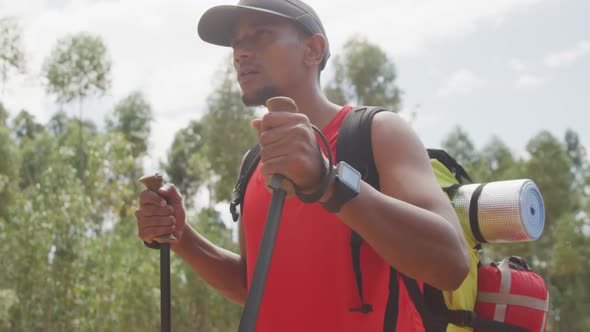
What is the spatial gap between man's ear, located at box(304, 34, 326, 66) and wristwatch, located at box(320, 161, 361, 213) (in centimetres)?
110

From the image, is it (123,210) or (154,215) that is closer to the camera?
(154,215)

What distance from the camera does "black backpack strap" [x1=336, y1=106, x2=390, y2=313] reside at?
223cm

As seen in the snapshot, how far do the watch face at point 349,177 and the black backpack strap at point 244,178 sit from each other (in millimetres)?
1070

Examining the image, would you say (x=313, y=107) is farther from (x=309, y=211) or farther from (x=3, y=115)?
(x=3, y=115)

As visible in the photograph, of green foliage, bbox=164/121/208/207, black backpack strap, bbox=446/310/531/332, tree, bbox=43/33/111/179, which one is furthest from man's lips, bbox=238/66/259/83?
green foliage, bbox=164/121/208/207

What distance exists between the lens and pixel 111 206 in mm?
18062

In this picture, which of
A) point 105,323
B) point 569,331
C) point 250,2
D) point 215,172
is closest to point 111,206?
point 105,323

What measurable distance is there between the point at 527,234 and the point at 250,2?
58.1 inches

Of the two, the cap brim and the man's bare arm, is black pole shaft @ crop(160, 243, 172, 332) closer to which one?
the man's bare arm

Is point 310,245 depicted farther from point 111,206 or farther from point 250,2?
point 111,206

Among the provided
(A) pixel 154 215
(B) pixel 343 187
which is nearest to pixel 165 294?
(A) pixel 154 215

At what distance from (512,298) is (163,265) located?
1.44 meters

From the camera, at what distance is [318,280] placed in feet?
7.54

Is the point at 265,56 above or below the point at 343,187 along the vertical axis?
above
